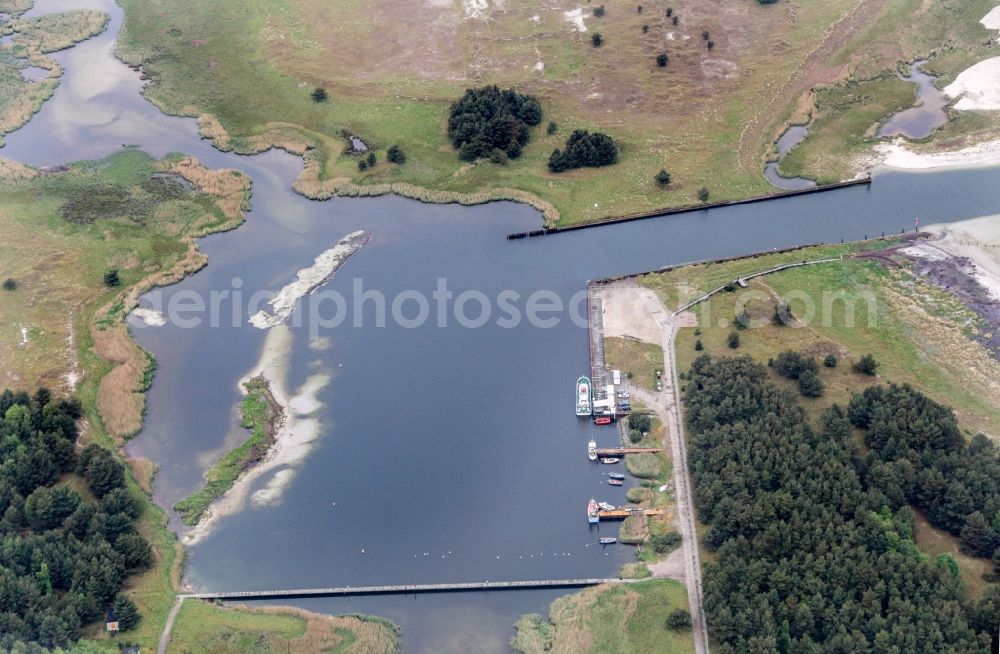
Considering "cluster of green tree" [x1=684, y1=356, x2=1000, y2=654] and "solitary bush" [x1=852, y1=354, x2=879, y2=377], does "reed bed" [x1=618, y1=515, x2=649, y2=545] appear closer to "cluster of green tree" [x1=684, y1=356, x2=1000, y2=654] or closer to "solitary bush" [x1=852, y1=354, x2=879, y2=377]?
"cluster of green tree" [x1=684, y1=356, x2=1000, y2=654]

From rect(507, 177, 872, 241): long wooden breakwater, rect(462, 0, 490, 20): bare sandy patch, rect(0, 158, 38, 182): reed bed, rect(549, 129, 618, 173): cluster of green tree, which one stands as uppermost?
rect(462, 0, 490, 20): bare sandy patch

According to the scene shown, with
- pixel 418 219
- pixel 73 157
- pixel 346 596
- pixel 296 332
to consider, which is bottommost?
pixel 346 596

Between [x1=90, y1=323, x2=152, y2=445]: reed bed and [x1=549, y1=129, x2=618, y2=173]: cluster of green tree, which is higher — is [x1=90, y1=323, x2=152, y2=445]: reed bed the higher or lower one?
the lower one

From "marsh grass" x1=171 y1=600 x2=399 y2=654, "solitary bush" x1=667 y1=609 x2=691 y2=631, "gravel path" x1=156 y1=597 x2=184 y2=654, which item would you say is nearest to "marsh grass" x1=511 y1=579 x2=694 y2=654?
"solitary bush" x1=667 y1=609 x2=691 y2=631

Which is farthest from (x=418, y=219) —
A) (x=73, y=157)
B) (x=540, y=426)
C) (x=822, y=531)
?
(x=822, y=531)

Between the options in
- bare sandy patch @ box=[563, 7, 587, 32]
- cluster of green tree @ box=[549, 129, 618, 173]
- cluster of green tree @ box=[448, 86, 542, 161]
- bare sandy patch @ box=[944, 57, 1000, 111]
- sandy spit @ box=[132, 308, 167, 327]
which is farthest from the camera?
bare sandy patch @ box=[563, 7, 587, 32]

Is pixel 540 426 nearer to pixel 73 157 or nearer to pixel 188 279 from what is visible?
pixel 188 279

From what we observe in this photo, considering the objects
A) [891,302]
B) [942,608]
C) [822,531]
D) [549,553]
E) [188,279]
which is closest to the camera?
[942,608]
